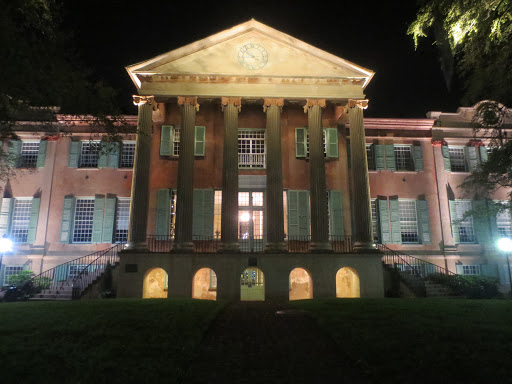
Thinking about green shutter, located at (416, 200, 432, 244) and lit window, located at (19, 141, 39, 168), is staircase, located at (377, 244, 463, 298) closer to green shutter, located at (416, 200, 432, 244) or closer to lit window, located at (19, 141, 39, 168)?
green shutter, located at (416, 200, 432, 244)

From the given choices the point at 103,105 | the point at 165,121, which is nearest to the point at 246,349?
the point at 103,105

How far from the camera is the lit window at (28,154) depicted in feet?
70.6

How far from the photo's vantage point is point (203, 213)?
63.0ft

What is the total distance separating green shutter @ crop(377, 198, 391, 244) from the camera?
2071 centimetres

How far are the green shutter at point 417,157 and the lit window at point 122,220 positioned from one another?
1558 cm

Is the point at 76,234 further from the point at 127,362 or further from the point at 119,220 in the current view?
the point at 127,362

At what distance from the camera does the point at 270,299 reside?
16.0m

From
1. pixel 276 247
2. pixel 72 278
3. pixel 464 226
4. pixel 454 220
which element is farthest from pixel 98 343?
pixel 464 226

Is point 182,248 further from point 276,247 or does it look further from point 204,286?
point 276,247

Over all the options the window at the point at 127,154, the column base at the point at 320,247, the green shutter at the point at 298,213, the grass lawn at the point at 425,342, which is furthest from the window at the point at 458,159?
the window at the point at 127,154

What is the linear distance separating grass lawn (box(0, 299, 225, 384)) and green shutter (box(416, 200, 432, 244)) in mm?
14102

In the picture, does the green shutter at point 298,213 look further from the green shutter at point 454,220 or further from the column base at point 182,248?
the green shutter at point 454,220

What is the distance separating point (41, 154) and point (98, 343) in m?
17.3

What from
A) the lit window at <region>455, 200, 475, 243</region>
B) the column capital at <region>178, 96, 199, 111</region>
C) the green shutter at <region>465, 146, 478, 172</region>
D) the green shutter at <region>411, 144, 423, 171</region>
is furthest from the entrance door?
the green shutter at <region>465, 146, 478, 172</region>
